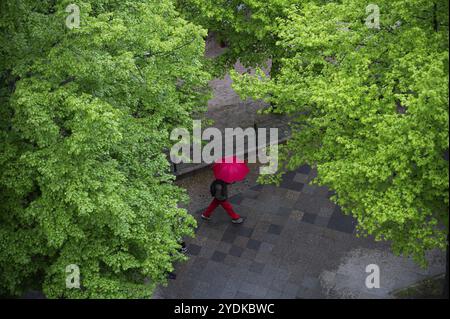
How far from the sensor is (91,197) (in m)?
12.0

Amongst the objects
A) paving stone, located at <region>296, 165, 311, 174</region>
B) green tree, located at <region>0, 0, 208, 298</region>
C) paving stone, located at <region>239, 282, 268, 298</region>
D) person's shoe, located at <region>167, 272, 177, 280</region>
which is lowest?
person's shoe, located at <region>167, 272, 177, 280</region>

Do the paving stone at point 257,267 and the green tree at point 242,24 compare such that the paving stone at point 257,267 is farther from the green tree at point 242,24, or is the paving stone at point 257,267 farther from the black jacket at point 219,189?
the green tree at point 242,24

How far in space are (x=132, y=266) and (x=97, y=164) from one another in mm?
2358

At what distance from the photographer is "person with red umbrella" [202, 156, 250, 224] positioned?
18109 millimetres

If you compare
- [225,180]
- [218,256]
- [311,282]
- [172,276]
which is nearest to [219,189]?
[225,180]

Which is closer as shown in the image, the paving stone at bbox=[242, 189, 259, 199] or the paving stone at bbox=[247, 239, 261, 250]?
the paving stone at bbox=[247, 239, 261, 250]

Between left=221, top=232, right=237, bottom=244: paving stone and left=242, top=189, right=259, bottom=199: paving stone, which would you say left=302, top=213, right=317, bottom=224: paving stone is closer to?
left=242, top=189, right=259, bottom=199: paving stone

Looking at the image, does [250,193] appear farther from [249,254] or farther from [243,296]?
[243,296]

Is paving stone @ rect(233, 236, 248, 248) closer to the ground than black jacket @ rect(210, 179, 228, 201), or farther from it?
closer to the ground

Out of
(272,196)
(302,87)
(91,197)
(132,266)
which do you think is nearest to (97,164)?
(91,197)

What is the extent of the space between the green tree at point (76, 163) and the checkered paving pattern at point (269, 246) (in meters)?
3.82

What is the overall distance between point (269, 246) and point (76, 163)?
331 inches

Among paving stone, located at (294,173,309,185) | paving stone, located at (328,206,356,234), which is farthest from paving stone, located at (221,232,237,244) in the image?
paving stone, located at (294,173,309,185)

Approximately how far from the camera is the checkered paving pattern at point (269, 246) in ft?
56.3
